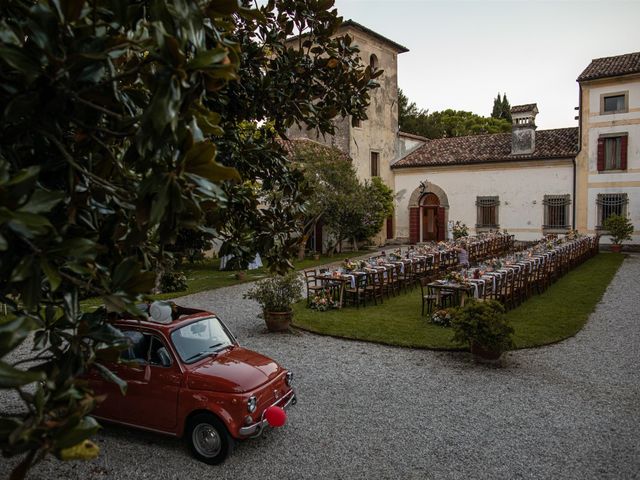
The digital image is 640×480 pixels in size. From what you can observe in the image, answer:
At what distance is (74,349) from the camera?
228 centimetres

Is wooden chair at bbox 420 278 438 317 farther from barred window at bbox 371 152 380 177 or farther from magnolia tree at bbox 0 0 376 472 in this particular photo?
barred window at bbox 371 152 380 177

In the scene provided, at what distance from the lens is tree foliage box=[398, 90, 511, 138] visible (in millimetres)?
47094

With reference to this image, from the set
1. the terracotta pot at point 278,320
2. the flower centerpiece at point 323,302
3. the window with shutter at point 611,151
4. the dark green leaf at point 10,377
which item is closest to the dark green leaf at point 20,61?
the dark green leaf at point 10,377

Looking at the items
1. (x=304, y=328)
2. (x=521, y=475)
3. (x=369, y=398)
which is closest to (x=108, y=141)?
(x=521, y=475)

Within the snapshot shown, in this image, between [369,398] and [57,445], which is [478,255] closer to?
[369,398]

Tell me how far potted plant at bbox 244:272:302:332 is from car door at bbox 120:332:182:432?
5282mm

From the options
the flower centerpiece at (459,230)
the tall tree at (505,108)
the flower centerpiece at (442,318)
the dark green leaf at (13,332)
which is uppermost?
the tall tree at (505,108)

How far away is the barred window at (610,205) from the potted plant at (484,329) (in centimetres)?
2020

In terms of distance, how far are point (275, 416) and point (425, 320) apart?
7.08m

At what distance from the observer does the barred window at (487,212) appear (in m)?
28.2

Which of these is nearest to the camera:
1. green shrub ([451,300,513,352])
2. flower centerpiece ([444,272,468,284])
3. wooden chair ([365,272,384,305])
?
green shrub ([451,300,513,352])

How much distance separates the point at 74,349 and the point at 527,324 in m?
10.9

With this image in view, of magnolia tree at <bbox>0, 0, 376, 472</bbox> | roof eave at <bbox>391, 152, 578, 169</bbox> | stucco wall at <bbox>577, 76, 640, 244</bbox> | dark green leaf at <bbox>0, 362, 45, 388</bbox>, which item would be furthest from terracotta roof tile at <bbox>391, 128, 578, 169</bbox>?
dark green leaf at <bbox>0, 362, 45, 388</bbox>

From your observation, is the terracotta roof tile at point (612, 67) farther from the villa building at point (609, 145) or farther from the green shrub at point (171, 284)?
the green shrub at point (171, 284)
